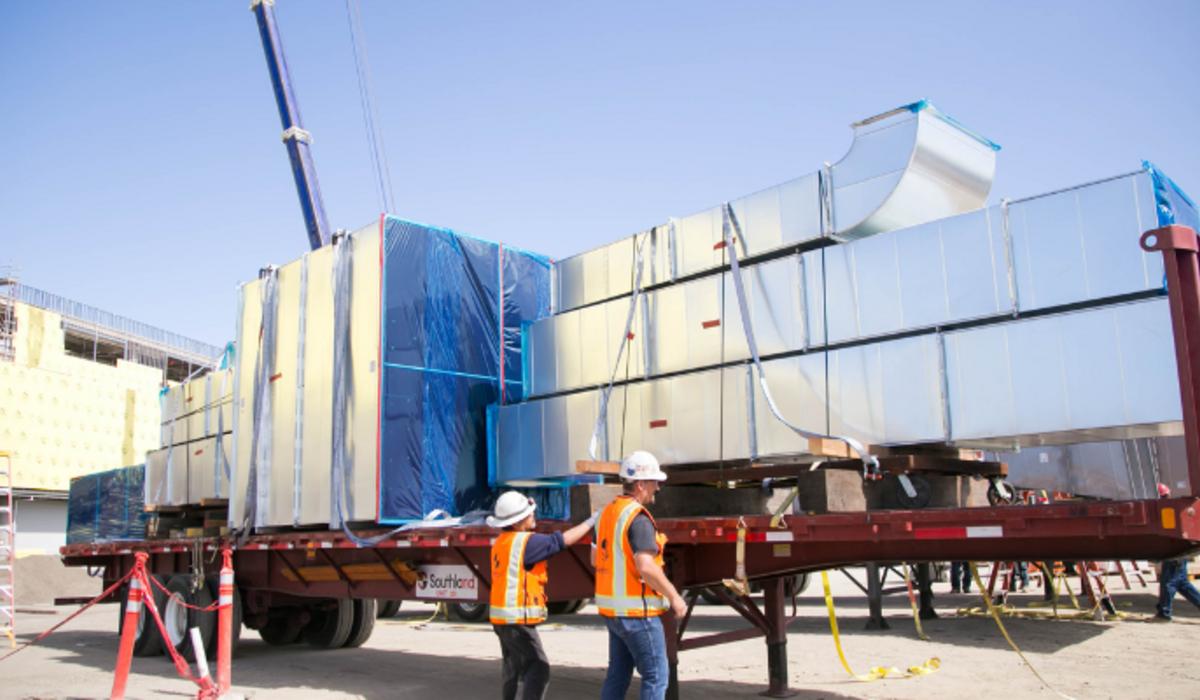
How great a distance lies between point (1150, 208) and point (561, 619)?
11.2m

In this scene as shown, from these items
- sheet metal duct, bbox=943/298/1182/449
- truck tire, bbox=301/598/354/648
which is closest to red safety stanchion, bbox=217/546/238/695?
truck tire, bbox=301/598/354/648

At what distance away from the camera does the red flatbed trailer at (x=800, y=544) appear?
3.98m

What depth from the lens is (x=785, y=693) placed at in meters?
6.92

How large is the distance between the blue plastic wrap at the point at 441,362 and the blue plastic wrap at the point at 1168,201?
551cm

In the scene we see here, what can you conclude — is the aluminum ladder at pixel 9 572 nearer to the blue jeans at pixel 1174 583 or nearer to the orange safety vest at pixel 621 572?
the orange safety vest at pixel 621 572

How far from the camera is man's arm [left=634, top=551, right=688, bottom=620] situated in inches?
174

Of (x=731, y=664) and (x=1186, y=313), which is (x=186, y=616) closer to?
(x=731, y=664)

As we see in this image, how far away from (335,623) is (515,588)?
6.52 metres

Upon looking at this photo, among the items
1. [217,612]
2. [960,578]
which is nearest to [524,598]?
[217,612]

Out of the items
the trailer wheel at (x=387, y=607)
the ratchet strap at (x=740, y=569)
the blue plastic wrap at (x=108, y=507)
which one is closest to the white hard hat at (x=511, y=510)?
the ratchet strap at (x=740, y=569)

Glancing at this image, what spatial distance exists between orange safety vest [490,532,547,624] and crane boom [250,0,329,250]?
14296 millimetres

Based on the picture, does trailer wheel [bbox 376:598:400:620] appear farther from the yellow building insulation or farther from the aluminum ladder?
the yellow building insulation

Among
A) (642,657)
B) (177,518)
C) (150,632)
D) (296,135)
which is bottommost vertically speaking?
(150,632)

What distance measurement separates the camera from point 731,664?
8766 mm
